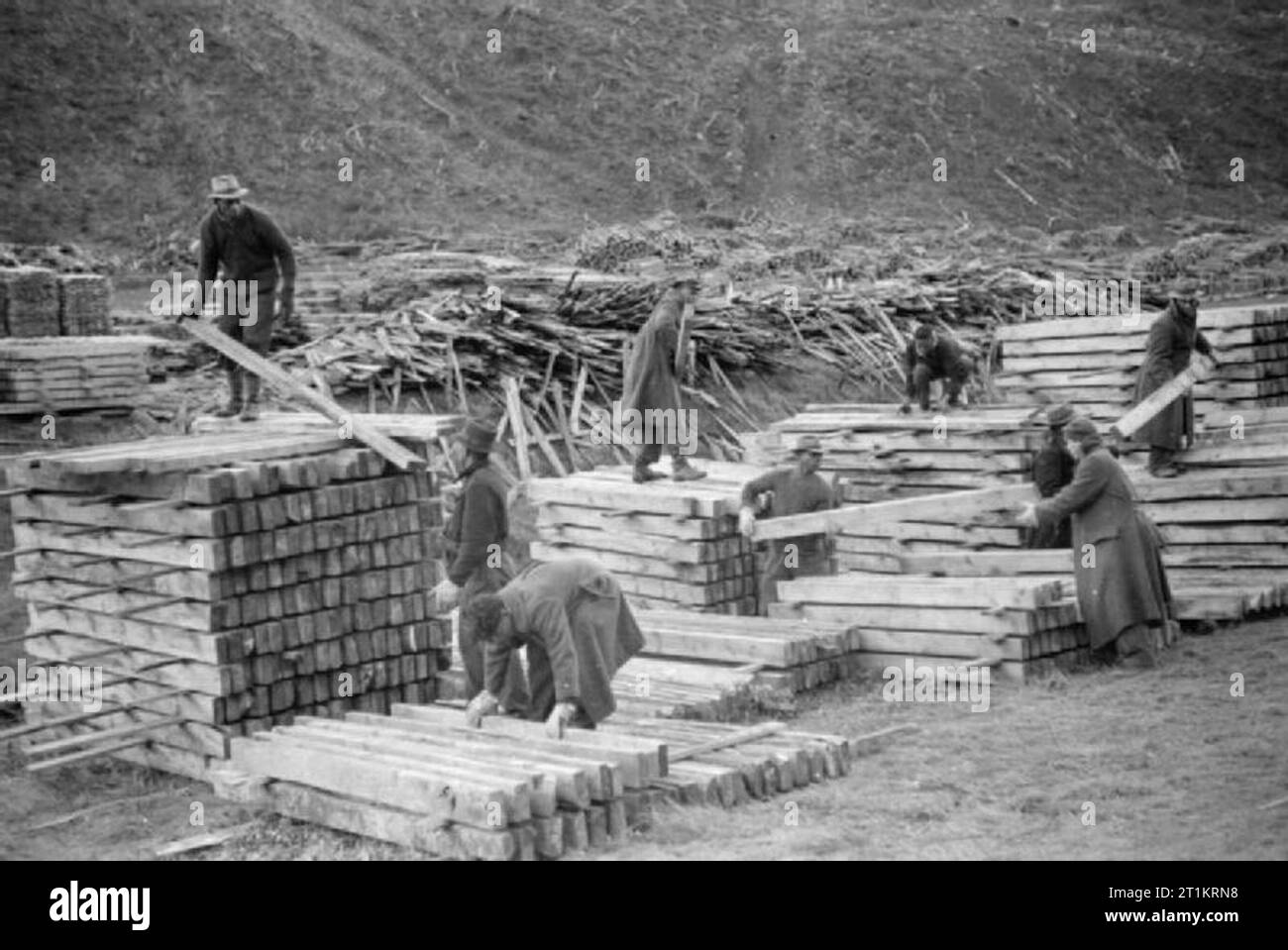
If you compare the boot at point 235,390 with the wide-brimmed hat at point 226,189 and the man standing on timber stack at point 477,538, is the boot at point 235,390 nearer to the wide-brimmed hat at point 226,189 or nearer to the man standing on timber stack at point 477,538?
the wide-brimmed hat at point 226,189

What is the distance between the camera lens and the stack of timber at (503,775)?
1022 centimetres

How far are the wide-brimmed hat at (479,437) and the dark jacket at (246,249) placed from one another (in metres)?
2.24

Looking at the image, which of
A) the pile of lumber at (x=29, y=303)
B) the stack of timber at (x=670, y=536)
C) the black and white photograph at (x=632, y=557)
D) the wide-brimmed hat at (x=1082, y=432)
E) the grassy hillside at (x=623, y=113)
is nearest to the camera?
the black and white photograph at (x=632, y=557)

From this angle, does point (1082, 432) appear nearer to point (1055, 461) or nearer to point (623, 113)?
point (1055, 461)

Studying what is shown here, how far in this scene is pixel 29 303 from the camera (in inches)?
861

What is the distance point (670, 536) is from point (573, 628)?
5031 mm

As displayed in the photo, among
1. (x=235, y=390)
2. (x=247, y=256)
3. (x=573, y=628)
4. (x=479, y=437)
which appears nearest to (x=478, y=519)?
(x=479, y=437)

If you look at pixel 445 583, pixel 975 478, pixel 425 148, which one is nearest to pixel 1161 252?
pixel 425 148

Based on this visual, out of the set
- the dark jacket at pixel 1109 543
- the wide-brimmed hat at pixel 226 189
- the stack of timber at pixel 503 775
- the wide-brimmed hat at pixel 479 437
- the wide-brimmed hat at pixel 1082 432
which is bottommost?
the stack of timber at pixel 503 775

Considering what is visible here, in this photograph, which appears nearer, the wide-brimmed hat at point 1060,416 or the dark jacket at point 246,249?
the dark jacket at point 246,249

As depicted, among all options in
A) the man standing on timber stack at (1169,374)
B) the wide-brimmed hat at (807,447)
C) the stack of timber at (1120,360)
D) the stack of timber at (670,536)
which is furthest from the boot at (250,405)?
the stack of timber at (1120,360)

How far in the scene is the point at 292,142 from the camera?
3853 centimetres

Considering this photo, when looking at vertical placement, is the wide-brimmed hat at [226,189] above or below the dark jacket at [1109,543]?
above

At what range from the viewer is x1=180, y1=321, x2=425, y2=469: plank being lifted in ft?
44.1
